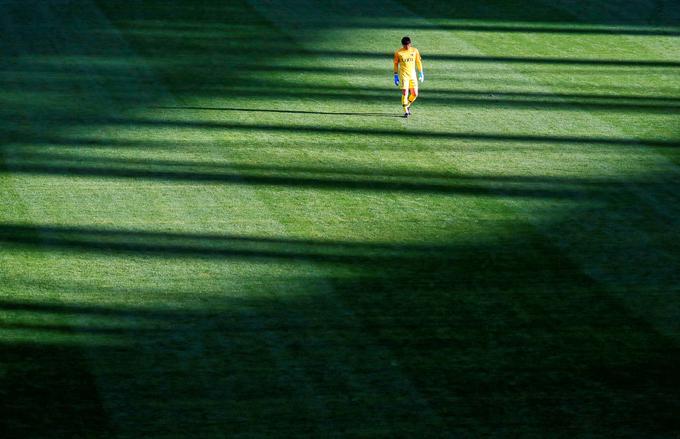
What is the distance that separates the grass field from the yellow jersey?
35.0 inches

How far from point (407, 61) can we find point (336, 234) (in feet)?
14.4

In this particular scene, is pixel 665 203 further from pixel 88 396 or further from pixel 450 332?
pixel 88 396

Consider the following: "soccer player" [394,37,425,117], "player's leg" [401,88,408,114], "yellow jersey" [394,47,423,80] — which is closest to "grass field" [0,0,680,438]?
"player's leg" [401,88,408,114]

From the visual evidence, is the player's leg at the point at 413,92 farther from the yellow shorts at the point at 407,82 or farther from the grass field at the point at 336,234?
the grass field at the point at 336,234

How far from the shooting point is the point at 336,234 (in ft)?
42.4

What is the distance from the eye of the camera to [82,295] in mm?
11391

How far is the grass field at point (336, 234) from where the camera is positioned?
955 centimetres

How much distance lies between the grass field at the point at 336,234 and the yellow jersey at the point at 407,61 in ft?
2.92

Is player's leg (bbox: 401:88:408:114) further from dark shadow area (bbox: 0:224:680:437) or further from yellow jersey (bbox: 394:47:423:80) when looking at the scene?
dark shadow area (bbox: 0:224:680:437)

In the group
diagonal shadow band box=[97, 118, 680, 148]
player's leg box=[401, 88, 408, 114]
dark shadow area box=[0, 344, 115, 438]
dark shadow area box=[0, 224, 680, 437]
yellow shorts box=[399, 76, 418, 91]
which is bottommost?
dark shadow area box=[0, 344, 115, 438]

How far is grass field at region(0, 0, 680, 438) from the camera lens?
955 cm

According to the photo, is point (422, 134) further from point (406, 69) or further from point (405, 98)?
point (406, 69)

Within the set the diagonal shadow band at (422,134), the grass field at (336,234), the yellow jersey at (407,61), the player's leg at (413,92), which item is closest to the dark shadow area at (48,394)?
the grass field at (336,234)

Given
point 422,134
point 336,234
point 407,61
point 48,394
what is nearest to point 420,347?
point 336,234
